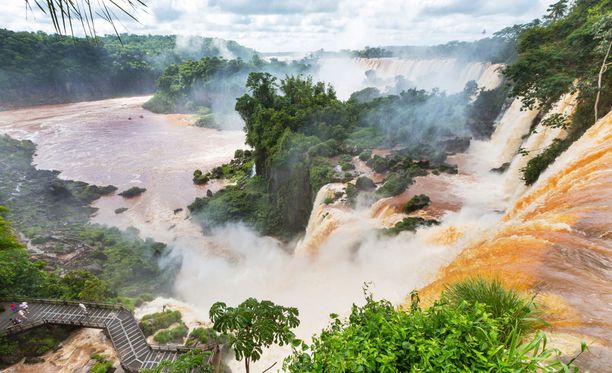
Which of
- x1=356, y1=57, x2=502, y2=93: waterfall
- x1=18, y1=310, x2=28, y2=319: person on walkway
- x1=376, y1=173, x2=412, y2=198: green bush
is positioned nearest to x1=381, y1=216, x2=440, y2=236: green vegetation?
x1=376, y1=173, x2=412, y2=198: green bush

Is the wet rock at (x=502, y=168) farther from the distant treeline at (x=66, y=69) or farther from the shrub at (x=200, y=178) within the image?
the distant treeline at (x=66, y=69)

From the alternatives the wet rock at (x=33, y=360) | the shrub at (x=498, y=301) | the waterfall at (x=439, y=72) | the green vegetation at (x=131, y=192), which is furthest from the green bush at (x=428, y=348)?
the waterfall at (x=439, y=72)

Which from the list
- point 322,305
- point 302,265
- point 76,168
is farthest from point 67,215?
point 322,305

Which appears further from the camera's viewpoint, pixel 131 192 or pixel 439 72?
pixel 439 72

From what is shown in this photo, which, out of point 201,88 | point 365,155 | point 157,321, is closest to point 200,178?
point 365,155

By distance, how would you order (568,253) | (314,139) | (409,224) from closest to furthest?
1. (568,253)
2. (409,224)
3. (314,139)

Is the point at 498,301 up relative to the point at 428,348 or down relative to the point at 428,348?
down

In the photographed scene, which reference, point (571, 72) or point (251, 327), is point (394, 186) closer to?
point (571, 72)
